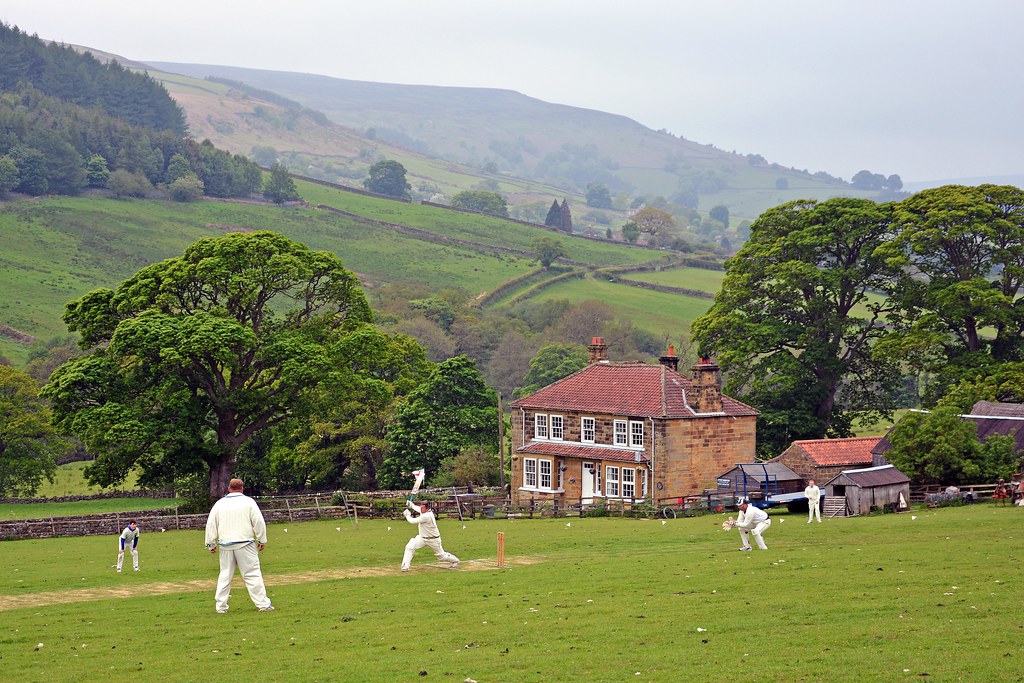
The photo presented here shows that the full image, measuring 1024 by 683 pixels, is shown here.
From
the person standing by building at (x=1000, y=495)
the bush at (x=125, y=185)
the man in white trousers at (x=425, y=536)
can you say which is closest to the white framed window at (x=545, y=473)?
the person standing by building at (x=1000, y=495)

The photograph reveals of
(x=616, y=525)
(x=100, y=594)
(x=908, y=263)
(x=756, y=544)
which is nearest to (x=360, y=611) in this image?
(x=100, y=594)

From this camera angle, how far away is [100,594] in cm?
2700

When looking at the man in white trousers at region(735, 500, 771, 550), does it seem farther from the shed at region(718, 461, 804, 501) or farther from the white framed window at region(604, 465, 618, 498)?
the white framed window at region(604, 465, 618, 498)

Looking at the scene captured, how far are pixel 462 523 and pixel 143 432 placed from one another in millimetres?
14798

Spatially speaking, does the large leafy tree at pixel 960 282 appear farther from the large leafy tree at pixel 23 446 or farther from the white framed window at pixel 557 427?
the large leafy tree at pixel 23 446

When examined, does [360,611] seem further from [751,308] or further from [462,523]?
[751,308]

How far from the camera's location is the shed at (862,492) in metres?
40.7

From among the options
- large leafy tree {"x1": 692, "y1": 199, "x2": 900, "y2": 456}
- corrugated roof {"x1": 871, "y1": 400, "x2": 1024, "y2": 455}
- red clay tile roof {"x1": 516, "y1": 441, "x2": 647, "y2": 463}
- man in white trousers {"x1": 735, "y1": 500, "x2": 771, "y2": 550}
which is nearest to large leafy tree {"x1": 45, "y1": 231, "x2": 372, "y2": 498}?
red clay tile roof {"x1": 516, "y1": 441, "x2": 647, "y2": 463}

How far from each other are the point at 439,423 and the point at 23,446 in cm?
2306

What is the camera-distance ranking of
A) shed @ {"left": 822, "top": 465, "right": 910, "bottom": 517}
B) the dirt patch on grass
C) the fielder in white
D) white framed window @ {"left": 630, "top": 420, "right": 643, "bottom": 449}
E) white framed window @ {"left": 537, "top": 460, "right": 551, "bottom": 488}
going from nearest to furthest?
the dirt patch on grass
the fielder in white
shed @ {"left": 822, "top": 465, "right": 910, "bottom": 517}
white framed window @ {"left": 630, "top": 420, "right": 643, "bottom": 449}
white framed window @ {"left": 537, "top": 460, "right": 551, "bottom": 488}

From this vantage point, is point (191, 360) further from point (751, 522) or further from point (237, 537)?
point (237, 537)

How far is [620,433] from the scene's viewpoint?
55469mm

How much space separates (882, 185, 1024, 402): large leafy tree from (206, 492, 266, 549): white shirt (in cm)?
4472

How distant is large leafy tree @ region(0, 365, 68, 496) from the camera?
6712 cm
